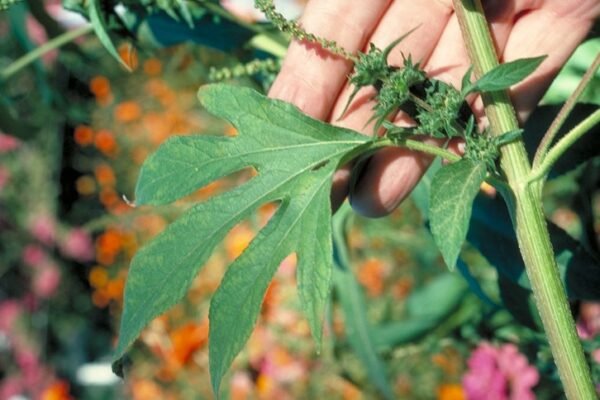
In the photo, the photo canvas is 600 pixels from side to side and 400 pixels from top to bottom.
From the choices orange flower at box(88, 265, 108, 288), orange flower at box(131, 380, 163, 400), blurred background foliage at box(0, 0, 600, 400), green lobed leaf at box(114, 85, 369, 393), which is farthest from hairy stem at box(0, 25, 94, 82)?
orange flower at box(88, 265, 108, 288)

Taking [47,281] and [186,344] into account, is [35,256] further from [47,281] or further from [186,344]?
[186,344]

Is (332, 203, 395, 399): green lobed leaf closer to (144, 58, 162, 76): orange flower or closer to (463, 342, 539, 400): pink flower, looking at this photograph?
(463, 342, 539, 400): pink flower

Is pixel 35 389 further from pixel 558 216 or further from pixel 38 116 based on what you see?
pixel 558 216

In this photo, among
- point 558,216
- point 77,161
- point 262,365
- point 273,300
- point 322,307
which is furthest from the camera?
point 77,161

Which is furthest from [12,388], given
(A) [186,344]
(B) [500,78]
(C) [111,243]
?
(B) [500,78]

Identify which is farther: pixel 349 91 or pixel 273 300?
pixel 273 300

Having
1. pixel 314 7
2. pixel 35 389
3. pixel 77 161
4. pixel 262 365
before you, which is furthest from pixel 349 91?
pixel 77 161
